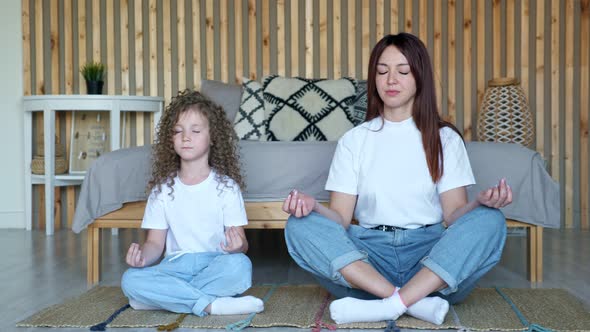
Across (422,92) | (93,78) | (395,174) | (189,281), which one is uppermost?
(93,78)

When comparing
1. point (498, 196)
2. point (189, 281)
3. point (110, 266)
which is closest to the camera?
point (498, 196)

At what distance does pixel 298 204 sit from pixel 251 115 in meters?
1.82

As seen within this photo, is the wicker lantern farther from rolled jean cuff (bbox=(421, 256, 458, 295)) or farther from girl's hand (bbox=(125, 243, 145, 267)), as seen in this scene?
girl's hand (bbox=(125, 243, 145, 267))

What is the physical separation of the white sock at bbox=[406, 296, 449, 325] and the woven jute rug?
0.02 m

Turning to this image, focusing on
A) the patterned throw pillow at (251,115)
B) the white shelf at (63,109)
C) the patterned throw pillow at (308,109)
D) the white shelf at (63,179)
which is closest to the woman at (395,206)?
the patterned throw pillow at (308,109)

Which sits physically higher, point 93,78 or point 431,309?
point 93,78

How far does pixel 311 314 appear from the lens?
1991mm

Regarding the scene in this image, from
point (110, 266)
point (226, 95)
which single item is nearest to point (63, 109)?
point (226, 95)

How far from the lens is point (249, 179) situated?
8.70 feet

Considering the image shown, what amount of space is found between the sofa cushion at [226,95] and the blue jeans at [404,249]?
1.74 metres

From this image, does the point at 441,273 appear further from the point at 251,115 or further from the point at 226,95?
the point at 226,95

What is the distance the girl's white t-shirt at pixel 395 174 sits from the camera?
2.04 meters

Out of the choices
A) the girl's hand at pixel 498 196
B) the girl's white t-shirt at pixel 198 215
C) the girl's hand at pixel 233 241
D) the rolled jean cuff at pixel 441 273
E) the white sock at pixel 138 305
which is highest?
the girl's hand at pixel 498 196

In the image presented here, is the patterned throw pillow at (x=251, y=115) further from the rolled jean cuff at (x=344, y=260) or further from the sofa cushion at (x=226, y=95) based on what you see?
the rolled jean cuff at (x=344, y=260)
